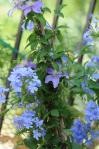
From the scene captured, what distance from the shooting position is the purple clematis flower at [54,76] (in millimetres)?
2029

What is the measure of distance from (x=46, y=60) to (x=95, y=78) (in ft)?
0.84

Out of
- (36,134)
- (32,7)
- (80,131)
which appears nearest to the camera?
(32,7)

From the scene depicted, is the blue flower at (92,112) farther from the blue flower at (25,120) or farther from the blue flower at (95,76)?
the blue flower at (25,120)

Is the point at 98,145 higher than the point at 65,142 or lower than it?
higher

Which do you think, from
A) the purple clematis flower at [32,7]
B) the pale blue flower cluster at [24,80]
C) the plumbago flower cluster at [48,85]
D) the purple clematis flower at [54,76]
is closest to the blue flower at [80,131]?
the plumbago flower cluster at [48,85]

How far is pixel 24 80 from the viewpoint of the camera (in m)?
1.94

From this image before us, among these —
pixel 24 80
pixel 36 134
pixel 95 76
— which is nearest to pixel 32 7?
pixel 24 80

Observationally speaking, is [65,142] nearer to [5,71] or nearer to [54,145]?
[54,145]

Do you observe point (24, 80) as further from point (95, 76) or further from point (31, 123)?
point (95, 76)

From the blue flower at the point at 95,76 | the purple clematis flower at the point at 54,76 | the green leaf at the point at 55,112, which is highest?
the blue flower at the point at 95,76

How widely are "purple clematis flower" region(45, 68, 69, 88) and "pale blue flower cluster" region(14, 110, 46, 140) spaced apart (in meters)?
0.17

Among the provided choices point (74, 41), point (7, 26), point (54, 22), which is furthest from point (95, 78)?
point (7, 26)

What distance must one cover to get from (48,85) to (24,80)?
0.66 feet

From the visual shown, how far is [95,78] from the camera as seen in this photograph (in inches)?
84.9
